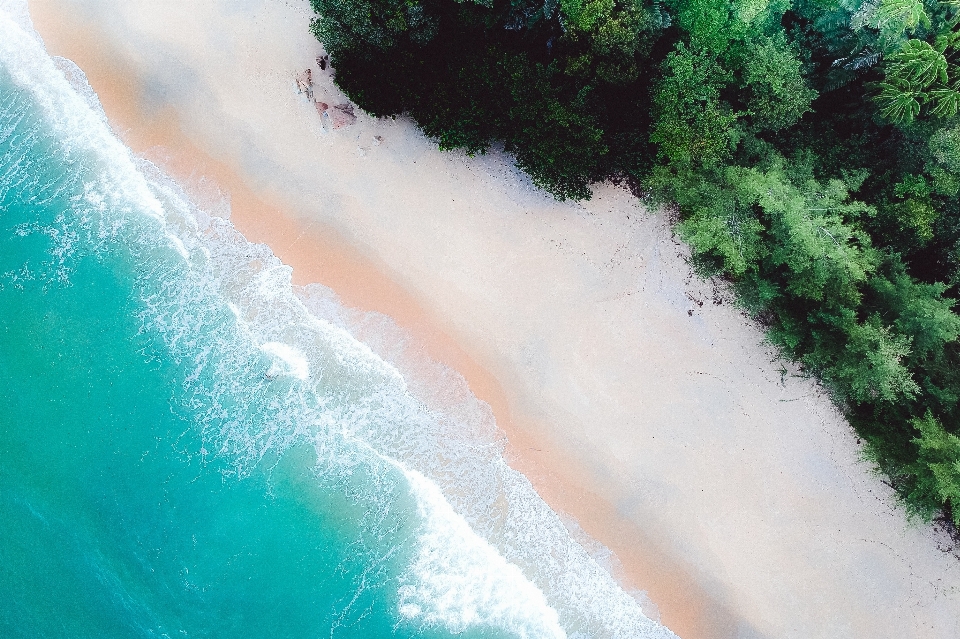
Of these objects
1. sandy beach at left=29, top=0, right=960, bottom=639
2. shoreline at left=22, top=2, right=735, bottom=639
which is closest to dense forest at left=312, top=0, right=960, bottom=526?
sandy beach at left=29, top=0, right=960, bottom=639

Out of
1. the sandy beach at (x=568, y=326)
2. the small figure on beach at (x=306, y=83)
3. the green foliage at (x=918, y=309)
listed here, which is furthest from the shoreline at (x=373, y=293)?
the green foliage at (x=918, y=309)

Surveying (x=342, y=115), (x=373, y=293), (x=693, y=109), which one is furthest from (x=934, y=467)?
(x=342, y=115)

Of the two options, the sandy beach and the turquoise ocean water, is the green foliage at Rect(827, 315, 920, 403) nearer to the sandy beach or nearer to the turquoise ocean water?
the sandy beach

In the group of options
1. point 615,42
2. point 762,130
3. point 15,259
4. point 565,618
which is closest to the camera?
point 615,42

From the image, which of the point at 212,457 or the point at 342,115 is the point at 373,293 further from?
the point at 212,457

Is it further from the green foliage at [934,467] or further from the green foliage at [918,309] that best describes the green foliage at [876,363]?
the green foliage at [934,467]

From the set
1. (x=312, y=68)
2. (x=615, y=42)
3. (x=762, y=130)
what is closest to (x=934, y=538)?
(x=762, y=130)

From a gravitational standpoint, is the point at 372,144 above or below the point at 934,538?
below

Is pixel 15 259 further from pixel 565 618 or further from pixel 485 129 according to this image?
pixel 565 618
